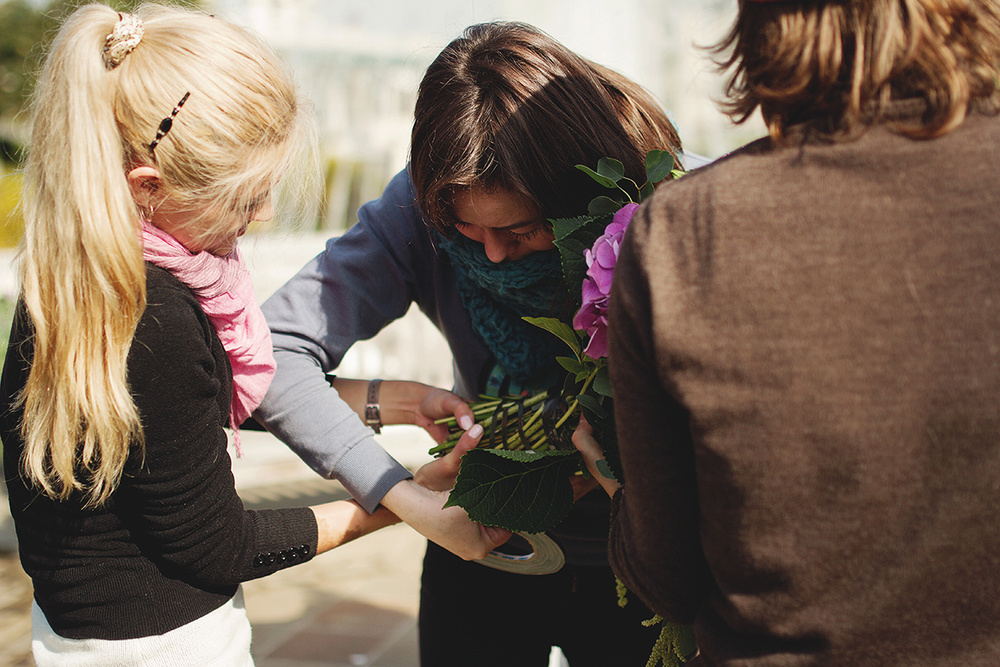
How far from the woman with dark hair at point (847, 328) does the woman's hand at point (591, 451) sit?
356 mm

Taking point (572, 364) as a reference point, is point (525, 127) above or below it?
above

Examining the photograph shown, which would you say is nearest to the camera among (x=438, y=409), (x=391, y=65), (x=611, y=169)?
(x=611, y=169)

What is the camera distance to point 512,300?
5.44 ft

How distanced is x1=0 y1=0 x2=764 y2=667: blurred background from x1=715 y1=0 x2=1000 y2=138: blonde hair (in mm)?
158

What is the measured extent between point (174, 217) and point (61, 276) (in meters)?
0.19

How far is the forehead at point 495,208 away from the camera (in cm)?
152

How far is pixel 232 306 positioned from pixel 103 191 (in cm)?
27

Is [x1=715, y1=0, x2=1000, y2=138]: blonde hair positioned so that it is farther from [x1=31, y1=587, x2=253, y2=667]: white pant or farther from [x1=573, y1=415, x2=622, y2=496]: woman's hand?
[x1=31, y1=587, x2=253, y2=667]: white pant

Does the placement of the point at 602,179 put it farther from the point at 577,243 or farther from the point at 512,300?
the point at 512,300

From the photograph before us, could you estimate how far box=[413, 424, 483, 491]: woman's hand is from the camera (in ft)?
5.30

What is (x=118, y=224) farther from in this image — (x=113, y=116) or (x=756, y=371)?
(x=756, y=371)

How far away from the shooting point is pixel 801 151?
32.7 inches

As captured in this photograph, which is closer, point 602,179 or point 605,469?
point 605,469

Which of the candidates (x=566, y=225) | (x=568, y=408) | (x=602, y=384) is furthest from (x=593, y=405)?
(x=566, y=225)
